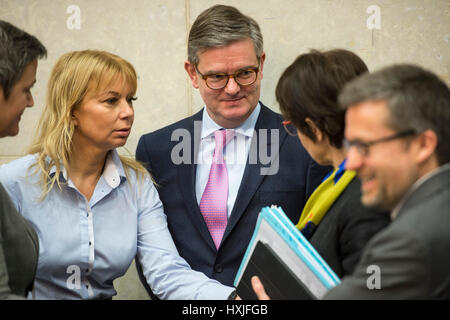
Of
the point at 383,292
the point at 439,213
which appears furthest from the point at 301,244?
the point at 439,213

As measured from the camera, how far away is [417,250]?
1.18m

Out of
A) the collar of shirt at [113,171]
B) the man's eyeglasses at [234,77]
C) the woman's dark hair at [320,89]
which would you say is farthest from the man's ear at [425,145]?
the collar of shirt at [113,171]

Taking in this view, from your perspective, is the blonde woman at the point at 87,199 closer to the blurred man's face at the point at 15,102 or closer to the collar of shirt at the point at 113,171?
the collar of shirt at the point at 113,171

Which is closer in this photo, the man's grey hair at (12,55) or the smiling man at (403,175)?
the smiling man at (403,175)

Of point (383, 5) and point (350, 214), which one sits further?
point (383, 5)

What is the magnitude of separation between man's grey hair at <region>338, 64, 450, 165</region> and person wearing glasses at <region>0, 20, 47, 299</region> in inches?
45.7

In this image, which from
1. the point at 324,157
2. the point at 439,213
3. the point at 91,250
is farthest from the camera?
the point at 91,250

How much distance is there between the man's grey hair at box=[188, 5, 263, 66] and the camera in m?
2.32

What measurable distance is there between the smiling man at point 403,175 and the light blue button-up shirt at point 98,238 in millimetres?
977

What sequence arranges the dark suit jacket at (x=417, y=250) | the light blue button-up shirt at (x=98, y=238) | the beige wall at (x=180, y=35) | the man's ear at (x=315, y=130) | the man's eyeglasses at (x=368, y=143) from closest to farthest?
the dark suit jacket at (x=417, y=250), the man's eyeglasses at (x=368, y=143), the man's ear at (x=315, y=130), the light blue button-up shirt at (x=98, y=238), the beige wall at (x=180, y=35)

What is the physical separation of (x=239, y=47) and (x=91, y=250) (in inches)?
45.1

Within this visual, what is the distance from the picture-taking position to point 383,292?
1.27 m

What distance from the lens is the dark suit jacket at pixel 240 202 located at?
2.34 meters
